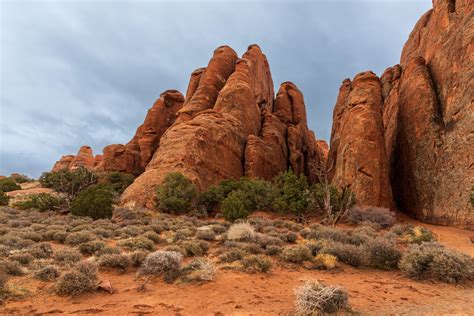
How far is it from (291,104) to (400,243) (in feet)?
134

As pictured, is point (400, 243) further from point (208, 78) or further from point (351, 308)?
point (208, 78)

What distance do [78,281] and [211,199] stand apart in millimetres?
19601

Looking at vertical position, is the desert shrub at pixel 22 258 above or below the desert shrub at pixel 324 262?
below

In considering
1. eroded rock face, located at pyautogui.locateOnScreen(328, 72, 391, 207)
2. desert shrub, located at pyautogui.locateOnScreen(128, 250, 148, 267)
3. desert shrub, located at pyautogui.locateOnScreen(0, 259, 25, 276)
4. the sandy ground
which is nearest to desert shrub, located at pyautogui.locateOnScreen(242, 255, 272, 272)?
the sandy ground

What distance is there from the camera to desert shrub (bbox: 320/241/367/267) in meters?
9.80

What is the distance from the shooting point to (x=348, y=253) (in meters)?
9.95

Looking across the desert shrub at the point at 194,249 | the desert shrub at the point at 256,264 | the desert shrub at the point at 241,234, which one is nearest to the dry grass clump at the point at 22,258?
the desert shrub at the point at 194,249

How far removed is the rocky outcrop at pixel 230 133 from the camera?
98.7 ft

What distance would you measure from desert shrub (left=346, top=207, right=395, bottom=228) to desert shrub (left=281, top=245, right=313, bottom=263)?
11.8 metres

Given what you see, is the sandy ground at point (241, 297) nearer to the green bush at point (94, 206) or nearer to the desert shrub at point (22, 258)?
the desert shrub at point (22, 258)

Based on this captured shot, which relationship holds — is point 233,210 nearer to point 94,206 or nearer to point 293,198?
point 293,198

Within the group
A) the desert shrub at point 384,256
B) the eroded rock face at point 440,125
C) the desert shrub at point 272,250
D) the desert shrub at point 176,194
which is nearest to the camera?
the desert shrub at point 384,256

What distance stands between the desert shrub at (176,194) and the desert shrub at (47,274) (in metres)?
16.4

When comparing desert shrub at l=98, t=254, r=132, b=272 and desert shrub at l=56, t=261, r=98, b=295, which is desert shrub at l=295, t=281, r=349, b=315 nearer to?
desert shrub at l=56, t=261, r=98, b=295
